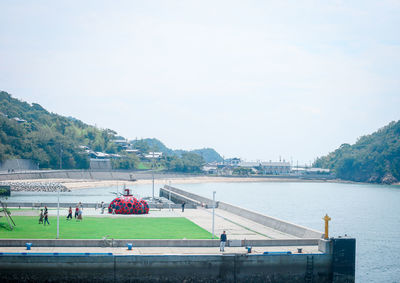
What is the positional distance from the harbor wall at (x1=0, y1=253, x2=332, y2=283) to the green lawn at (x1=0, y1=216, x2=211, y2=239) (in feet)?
17.2

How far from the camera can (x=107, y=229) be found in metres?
36.6

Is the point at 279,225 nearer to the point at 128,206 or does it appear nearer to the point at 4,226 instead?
the point at 128,206

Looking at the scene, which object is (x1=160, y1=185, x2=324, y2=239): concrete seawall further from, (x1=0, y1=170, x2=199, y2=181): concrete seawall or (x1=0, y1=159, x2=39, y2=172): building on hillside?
(x1=0, y1=159, x2=39, y2=172): building on hillside

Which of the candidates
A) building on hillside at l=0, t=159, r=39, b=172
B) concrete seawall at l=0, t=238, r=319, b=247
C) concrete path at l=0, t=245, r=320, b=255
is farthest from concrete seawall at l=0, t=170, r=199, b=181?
concrete path at l=0, t=245, r=320, b=255

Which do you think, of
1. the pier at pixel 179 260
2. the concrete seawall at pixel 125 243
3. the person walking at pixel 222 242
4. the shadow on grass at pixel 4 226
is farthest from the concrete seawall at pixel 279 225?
→ the shadow on grass at pixel 4 226

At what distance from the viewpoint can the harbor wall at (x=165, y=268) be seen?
27047 millimetres

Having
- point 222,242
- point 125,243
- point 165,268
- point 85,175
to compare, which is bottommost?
point 85,175

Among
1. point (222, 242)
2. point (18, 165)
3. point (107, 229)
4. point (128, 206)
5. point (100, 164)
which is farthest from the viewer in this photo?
point (100, 164)

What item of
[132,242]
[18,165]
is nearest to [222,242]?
[132,242]

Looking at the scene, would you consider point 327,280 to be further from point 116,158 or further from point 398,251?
point 116,158

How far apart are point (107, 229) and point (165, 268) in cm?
966

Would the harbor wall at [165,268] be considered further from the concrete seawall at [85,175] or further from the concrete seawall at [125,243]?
the concrete seawall at [85,175]

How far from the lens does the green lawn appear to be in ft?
110

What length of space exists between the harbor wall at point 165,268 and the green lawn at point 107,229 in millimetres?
5252
